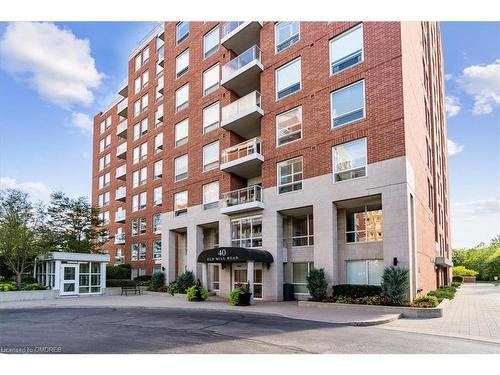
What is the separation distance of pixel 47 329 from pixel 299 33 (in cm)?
1832

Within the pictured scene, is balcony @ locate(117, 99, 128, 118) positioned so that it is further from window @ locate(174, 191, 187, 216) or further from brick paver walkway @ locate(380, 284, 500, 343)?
brick paver walkway @ locate(380, 284, 500, 343)

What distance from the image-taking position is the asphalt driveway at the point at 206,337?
9.48 meters

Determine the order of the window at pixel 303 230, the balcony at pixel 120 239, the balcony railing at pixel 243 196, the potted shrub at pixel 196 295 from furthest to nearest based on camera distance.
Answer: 1. the balcony at pixel 120 239
2. the balcony railing at pixel 243 196
3. the window at pixel 303 230
4. the potted shrub at pixel 196 295

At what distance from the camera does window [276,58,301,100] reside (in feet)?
73.8

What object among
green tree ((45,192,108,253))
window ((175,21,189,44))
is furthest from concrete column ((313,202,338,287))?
green tree ((45,192,108,253))

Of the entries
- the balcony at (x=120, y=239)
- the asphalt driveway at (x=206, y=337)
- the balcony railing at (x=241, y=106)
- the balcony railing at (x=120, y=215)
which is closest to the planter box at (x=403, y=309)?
the asphalt driveway at (x=206, y=337)

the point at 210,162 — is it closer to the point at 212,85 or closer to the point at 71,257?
the point at 212,85

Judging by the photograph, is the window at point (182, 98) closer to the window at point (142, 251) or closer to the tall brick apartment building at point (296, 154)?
the tall brick apartment building at point (296, 154)

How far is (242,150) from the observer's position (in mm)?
24094

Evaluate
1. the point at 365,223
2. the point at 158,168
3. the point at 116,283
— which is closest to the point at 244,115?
the point at 365,223

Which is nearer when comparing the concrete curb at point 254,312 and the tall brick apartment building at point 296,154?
the concrete curb at point 254,312

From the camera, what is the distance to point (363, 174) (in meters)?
18.6

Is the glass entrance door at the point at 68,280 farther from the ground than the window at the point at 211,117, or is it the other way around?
the window at the point at 211,117

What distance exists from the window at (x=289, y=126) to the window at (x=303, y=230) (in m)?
4.23
